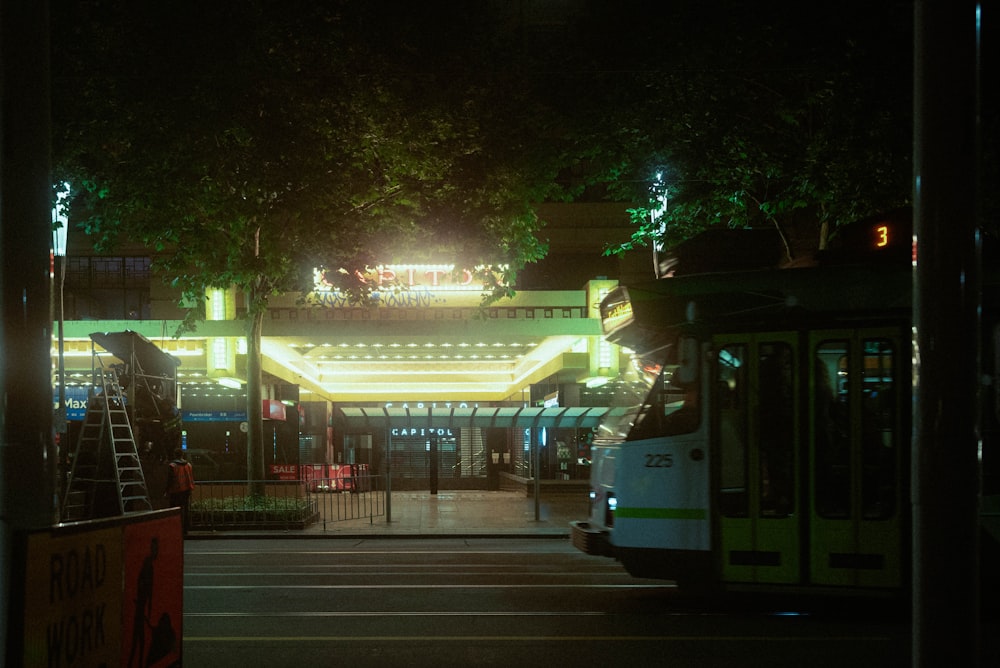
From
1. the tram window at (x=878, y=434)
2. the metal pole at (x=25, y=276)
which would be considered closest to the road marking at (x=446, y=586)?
the tram window at (x=878, y=434)

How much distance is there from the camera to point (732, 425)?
9516 mm

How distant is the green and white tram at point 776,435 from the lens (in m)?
9.06

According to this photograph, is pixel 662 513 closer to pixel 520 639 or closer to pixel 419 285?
pixel 520 639

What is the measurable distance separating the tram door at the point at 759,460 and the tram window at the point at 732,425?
0.4 inches

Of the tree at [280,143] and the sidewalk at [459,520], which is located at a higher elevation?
the tree at [280,143]

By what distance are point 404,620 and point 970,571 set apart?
20.3ft

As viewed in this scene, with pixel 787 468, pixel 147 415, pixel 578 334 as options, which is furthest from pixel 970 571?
pixel 578 334

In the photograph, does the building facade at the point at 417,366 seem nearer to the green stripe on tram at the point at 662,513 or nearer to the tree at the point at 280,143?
the tree at the point at 280,143

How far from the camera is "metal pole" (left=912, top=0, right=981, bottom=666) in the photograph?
3.91 meters

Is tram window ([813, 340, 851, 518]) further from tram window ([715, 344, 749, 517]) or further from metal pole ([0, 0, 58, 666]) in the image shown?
metal pole ([0, 0, 58, 666])

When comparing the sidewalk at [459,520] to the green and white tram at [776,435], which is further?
the sidewalk at [459,520]

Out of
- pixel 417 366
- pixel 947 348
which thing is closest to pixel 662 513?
pixel 947 348

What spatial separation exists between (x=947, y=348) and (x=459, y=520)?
18.6 metres

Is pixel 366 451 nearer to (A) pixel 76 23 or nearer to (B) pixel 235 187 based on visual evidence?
(B) pixel 235 187
